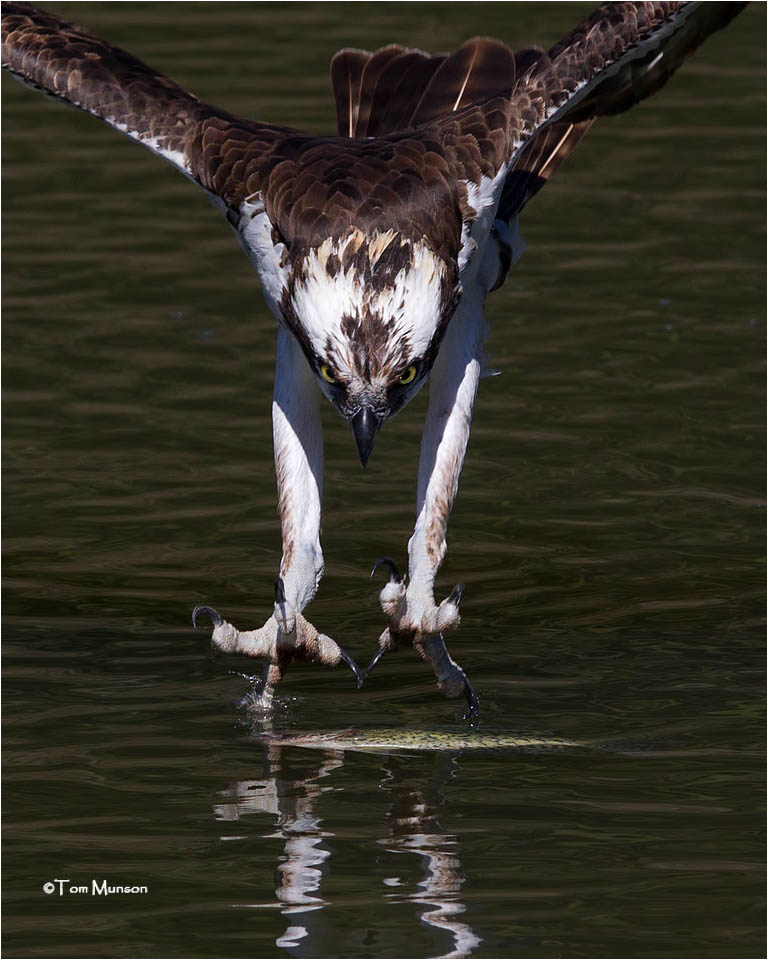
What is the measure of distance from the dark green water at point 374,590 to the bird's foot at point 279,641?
218 mm

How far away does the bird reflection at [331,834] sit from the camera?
24.6ft

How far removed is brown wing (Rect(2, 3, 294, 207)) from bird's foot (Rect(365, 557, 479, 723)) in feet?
5.74

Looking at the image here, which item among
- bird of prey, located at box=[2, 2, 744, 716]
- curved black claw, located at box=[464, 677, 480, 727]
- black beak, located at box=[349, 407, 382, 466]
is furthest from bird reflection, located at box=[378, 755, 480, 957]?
black beak, located at box=[349, 407, 382, 466]

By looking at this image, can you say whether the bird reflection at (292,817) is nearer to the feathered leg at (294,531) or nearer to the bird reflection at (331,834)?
the bird reflection at (331,834)

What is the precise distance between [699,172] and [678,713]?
822 centimetres

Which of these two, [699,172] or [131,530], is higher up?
[699,172]

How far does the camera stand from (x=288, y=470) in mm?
9367

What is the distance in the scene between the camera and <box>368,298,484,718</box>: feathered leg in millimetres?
9273

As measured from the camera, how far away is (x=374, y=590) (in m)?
10.8

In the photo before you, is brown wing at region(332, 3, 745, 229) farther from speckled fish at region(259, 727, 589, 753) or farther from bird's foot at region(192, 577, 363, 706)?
speckled fish at region(259, 727, 589, 753)

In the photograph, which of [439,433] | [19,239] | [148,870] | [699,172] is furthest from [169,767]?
[699,172]

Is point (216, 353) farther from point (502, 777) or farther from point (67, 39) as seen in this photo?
point (502, 777)

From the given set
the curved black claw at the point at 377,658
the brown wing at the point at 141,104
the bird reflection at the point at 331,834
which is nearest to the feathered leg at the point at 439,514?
the curved black claw at the point at 377,658

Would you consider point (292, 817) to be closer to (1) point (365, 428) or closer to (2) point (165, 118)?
(1) point (365, 428)
